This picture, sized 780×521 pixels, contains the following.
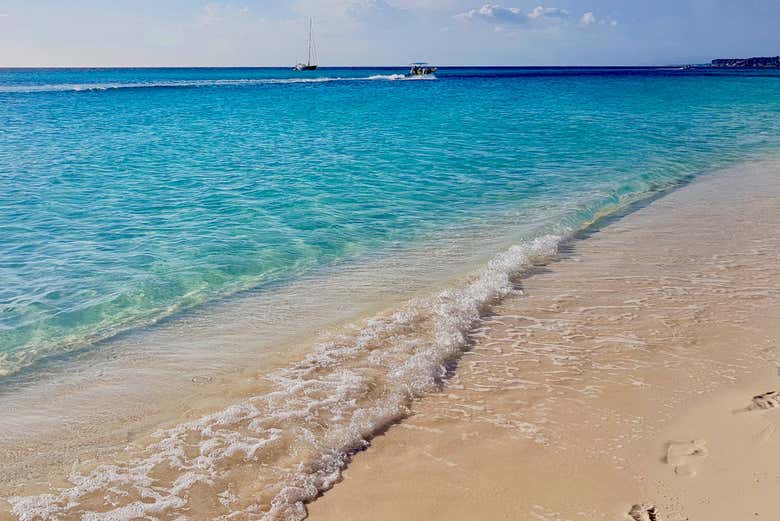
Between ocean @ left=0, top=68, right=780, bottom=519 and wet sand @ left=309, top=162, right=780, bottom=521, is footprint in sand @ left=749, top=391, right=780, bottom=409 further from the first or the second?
ocean @ left=0, top=68, right=780, bottom=519

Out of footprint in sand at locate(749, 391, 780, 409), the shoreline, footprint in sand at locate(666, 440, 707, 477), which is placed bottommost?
footprint in sand at locate(666, 440, 707, 477)

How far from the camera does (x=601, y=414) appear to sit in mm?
5227

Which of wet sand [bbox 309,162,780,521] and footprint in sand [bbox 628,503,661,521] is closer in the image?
footprint in sand [bbox 628,503,661,521]

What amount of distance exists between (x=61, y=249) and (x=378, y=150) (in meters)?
13.9

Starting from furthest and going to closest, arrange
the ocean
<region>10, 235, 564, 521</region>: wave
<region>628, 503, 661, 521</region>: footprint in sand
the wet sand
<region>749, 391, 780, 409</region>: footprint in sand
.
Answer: <region>749, 391, 780, 409</region>: footprint in sand, the ocean, <region>10, 235, 564, 521</region>: wave, the wet sand, <region>628, 503, 661, 521</region>: footprint in sand

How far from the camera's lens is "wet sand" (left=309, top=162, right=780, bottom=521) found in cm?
414

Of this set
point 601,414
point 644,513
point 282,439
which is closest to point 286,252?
point 282,439

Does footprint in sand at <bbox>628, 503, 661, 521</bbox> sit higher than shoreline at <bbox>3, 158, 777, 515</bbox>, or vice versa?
shoreline at <bbox>3, 158, 777, 515</bbox>

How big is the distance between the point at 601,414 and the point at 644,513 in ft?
4.35

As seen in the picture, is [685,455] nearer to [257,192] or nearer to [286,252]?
[286,252]

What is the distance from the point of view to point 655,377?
5.85 metres

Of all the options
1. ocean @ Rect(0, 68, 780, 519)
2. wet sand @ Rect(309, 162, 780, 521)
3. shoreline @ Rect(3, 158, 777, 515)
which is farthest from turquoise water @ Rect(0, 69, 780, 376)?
wet sand @ Rect(309, 162, 780, 521)

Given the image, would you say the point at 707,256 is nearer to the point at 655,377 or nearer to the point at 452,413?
the point at 655,377

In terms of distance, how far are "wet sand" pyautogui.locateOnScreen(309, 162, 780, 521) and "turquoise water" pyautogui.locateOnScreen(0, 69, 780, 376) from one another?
398 cm
